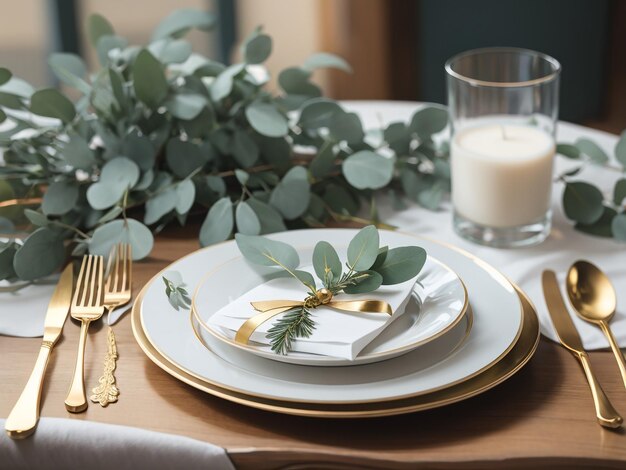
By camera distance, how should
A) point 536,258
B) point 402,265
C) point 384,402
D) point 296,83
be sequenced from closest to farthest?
point 384,402 → point 402,265 → point 536,258 → point 296,83

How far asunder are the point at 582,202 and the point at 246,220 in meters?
0.41

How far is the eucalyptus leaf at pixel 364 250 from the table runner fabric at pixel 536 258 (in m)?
0.19

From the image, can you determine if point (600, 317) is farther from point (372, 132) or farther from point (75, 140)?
point (75, 140)

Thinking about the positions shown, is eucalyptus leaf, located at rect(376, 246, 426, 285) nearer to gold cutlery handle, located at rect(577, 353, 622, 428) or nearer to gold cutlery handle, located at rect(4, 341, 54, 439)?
gold cutlery handle, located at rect(577, 353, 622, 428)

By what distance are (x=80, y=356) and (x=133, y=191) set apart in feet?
1.08

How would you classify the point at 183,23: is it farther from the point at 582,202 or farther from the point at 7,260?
the point at 582,202

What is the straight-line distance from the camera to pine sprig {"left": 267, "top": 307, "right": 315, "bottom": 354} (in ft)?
2.26

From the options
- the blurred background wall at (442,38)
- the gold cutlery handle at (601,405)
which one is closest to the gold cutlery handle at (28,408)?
the gold cutlery handle at (601,405)

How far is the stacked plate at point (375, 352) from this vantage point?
67 cm

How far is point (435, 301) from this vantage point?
76 cm

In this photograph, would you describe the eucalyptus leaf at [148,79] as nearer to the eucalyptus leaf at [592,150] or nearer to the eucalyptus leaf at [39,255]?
the eucalyptus leaf at [39,255]

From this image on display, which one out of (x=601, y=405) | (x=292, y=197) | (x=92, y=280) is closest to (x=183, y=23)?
(x=292, y=197)

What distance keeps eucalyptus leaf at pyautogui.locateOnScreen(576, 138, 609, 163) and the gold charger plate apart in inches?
19.4

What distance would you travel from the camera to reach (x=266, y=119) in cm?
104
